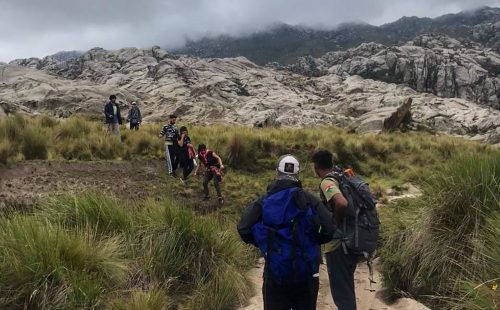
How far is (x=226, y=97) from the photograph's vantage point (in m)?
59.9

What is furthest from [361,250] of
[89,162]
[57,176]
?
[89,162]

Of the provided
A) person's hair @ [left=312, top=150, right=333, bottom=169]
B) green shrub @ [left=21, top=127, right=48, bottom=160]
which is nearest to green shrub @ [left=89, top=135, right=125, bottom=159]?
green shrub @ [left=21, top=127, right=48, bottom=160]

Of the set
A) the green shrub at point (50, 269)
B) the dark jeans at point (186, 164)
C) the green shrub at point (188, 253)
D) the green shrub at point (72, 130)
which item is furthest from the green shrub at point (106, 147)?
the green shrub at point (50, 269)

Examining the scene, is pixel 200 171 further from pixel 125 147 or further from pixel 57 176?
pixel 57 176

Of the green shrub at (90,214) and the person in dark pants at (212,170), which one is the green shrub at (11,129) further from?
the green shrub at (90,214)

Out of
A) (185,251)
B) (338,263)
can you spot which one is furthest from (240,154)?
(338,263)

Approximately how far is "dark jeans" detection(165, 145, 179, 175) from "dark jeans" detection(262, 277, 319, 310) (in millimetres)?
11502

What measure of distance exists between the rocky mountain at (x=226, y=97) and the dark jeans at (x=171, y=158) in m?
13.5

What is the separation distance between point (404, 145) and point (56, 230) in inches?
808

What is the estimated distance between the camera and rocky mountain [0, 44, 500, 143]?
40656 mm

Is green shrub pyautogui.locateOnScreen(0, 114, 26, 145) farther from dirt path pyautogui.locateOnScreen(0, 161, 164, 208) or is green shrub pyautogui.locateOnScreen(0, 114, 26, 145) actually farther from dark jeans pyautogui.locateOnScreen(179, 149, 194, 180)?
dark jeans pyautogui.locateOnScreen(179, 149, 194, 180)

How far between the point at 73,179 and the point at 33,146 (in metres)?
3.08

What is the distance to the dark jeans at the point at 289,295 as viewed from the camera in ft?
16.5

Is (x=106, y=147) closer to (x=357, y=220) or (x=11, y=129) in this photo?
(x=11, y=129)
